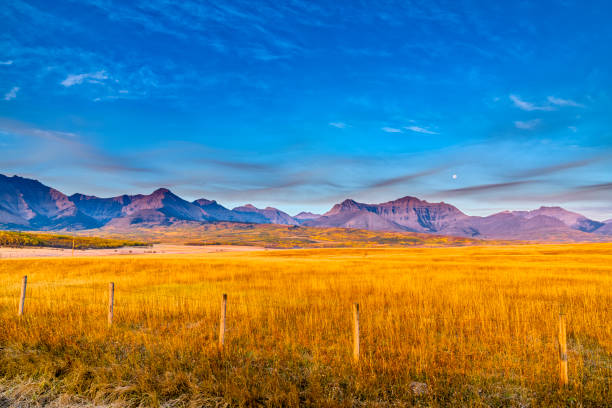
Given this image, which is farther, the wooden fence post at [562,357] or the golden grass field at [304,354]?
the wooden fence post at [562,357]

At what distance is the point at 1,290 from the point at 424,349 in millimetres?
30622

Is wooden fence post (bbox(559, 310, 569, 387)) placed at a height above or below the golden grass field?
above

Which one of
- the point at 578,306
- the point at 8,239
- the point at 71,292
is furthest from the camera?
the point at 8,239

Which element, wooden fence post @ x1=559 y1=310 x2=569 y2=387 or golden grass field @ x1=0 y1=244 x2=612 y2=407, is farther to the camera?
wooden fence post @ x1=559 y1=310 x2=569 y2=387

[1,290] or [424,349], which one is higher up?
[424,349]

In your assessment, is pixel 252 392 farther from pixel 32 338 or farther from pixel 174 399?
pixel 32 338

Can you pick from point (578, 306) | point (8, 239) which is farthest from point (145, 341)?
point (8, 239)

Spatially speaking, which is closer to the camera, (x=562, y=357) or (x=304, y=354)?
(x=562, y=357)

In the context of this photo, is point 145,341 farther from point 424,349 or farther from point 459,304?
point 459,304

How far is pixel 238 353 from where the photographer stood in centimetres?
1048

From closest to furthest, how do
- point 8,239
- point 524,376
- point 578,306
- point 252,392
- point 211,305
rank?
point 252,392 → point 524,376 → point 578,306 → point 211,305 → point 8,239

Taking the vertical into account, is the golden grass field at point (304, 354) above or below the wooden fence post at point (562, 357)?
below

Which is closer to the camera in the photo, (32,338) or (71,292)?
(32,338)

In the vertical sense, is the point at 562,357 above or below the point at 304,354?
above
